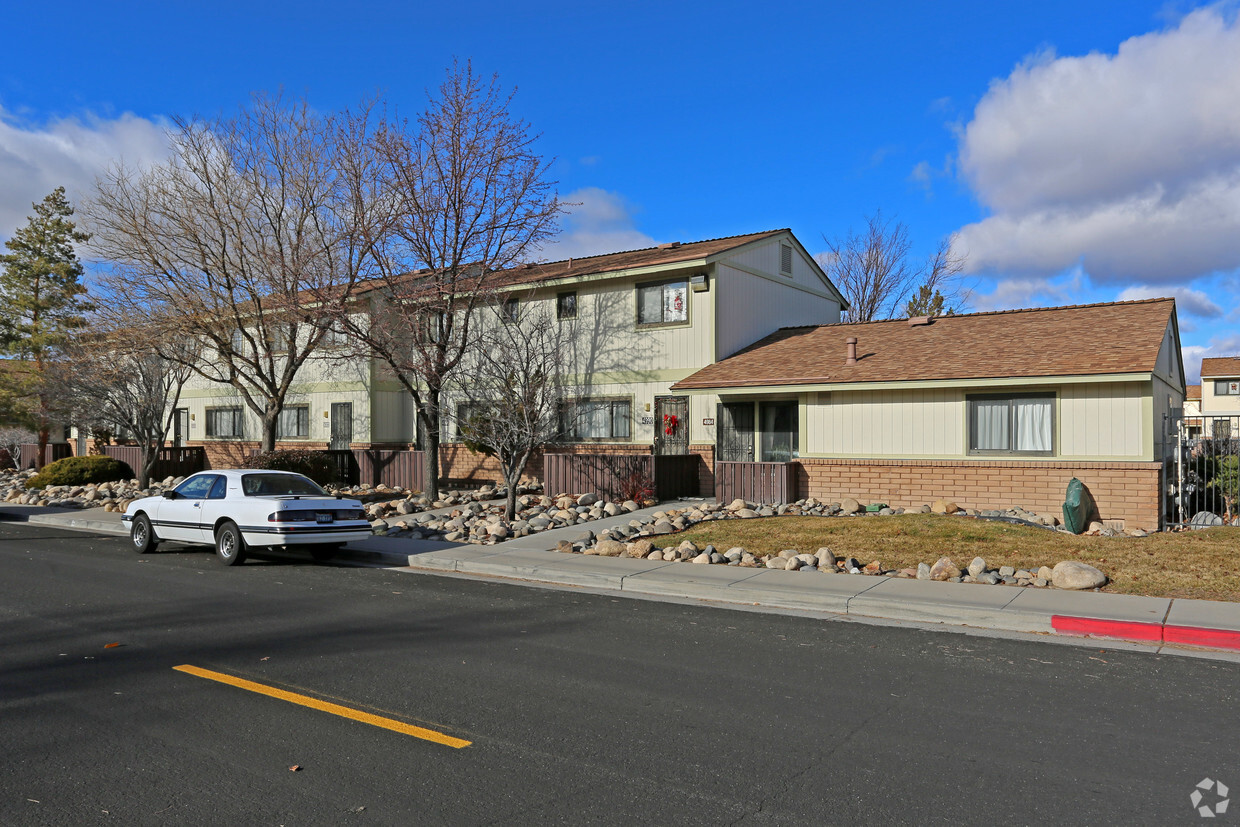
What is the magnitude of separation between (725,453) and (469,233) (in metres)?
8.30

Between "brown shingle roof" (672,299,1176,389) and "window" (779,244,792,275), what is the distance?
2.98m

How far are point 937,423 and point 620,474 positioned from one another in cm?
695

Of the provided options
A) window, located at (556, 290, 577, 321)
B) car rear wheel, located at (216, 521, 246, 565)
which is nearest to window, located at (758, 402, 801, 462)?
window, located at (556, 290, 577, 321)

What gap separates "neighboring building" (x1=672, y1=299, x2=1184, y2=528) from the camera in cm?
1562

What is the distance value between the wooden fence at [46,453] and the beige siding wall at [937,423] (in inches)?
Answer: 1318

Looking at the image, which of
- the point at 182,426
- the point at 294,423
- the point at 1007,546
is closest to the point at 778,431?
the point at 1007,546

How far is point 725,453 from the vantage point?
20.7 metres

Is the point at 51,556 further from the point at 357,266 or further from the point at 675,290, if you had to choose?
the point at 675,290

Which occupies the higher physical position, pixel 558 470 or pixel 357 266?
pixel 357 266

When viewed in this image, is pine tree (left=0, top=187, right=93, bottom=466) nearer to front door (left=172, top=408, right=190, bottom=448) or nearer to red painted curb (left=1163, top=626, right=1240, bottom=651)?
front door (left=172, top=408, right=190, bottom=448)

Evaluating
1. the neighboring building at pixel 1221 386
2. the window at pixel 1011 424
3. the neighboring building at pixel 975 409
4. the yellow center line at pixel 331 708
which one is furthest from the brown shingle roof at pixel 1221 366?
the yellow center line at pixel 331 708

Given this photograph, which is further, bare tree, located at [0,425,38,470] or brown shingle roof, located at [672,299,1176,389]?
bare tree, located at [0,425,38,470]

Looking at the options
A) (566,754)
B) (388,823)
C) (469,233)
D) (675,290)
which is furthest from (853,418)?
(388,823)

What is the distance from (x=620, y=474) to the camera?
1969cm
